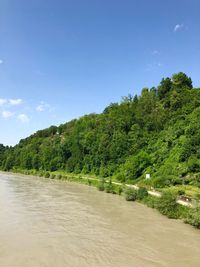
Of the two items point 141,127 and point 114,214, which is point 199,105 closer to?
point 141,127

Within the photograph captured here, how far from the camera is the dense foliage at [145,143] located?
42050mm

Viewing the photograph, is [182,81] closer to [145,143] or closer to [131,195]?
[145,143]

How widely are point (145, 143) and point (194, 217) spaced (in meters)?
38.1

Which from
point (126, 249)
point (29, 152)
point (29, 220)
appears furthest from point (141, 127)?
point (29, 152)

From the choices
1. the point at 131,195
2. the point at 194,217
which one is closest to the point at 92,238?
the point at 194,217

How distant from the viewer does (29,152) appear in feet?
358

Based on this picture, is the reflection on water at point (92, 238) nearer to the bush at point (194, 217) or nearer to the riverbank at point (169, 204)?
the bush at point (194, 217)

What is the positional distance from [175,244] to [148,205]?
12.1 meters

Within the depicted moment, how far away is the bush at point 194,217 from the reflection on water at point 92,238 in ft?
1.86

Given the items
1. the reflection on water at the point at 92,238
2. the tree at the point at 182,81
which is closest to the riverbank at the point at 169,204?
the reflection on water at the point at 92,238

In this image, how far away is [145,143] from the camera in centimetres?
5931

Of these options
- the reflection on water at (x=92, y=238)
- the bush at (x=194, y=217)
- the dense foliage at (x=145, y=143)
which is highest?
the dense foliage at (x=145, y=143)

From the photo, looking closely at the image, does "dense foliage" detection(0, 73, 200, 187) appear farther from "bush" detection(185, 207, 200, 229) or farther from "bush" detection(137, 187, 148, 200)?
"bush" detection(185, 207, 200, 229)

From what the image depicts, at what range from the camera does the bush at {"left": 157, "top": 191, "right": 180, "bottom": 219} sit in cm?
2468
